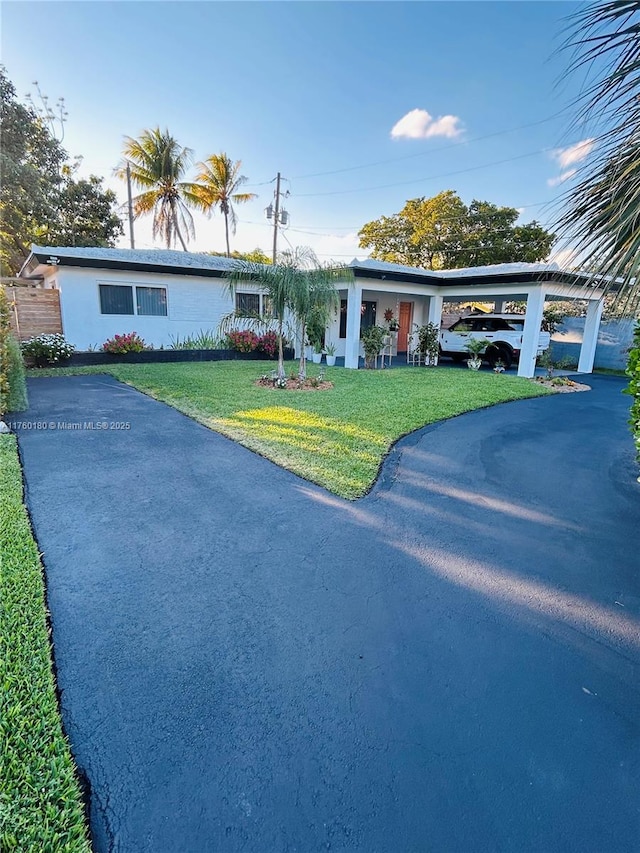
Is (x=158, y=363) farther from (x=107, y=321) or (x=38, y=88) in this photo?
(x=38, y=88)

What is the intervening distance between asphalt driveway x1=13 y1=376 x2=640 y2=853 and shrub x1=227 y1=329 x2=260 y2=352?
10640 mm

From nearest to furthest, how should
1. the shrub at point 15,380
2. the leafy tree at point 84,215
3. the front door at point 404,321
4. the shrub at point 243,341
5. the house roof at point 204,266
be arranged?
the shrub at point 15,380 → the house roof at point 204,266 → the shrub at point 243,341 → the front door at point 404,321 → the leafy tree at point 84,215

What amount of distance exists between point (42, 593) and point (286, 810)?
193 centimetres

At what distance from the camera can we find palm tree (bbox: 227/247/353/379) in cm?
873

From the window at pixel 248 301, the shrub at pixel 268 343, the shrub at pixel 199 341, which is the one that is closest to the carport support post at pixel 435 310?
the shrub at pixel 268 343

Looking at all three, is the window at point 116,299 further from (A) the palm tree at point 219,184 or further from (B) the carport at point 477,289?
(A) the palm tree at point 219,184

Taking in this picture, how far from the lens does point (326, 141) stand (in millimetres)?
16516

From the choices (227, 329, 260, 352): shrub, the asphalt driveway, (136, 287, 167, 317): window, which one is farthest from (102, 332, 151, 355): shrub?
the asphalt driveway

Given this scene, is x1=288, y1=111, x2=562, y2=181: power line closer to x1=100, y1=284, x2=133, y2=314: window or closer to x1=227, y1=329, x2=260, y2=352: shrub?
x1=227, y1=329, x2=260, y2=352: shrub

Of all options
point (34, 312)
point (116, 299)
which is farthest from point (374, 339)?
point (34, 312)

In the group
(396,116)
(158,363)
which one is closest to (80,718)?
(158,363)

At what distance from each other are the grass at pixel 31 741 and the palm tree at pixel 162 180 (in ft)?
79.0

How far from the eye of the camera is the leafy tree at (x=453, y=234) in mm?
23322

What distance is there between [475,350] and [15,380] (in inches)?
479
